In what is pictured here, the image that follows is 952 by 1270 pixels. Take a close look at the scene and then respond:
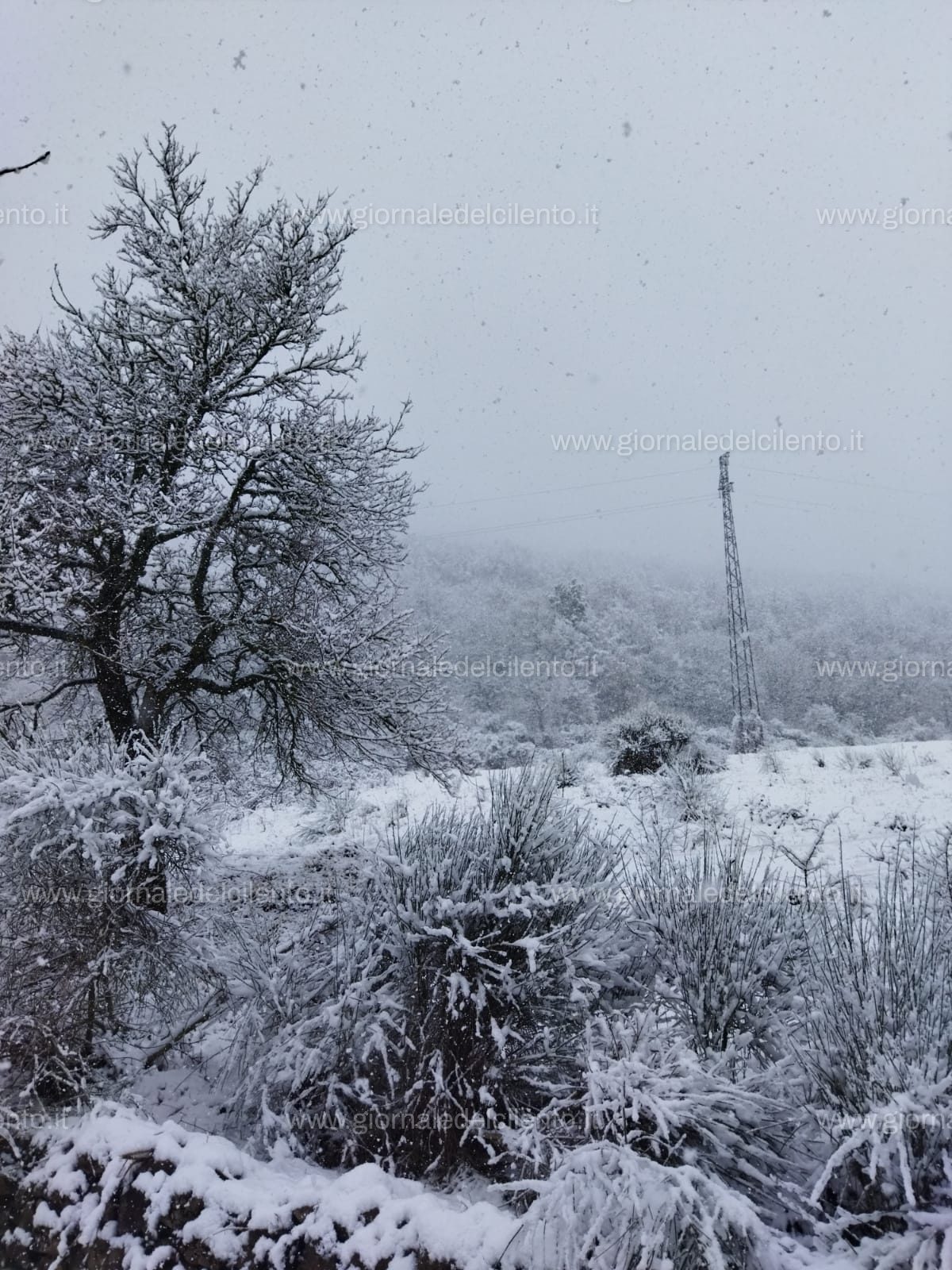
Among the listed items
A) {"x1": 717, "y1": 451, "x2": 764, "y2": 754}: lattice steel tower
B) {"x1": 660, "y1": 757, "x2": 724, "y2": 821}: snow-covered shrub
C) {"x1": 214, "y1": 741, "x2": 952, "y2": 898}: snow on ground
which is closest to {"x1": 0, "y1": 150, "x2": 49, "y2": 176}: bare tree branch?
{"x1": 214, "y1": 741, "x2": 952, "y2": 898}: snow on ground

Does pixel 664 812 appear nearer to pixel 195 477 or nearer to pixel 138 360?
pixel 195 477

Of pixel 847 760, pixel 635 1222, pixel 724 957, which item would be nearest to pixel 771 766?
pixel 847 760

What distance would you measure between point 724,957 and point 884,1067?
1.11m

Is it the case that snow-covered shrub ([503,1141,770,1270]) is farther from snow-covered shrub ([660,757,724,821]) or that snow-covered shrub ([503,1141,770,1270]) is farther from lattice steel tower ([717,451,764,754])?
lattice steel tower ([717,451,764,754])

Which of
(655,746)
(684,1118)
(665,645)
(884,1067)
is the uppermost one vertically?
(884,1067)

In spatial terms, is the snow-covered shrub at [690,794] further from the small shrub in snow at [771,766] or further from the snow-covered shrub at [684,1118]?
the snow-covered shrub at [684,1118]

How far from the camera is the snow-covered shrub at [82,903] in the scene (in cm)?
377

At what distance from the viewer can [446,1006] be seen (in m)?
3.64

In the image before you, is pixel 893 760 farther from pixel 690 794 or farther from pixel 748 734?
pixel 748 734

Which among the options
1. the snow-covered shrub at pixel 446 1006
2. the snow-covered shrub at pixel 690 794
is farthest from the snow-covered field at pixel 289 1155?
the snow-covered shrub at pixel 446 1006

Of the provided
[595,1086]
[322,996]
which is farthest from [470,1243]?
[322,996]

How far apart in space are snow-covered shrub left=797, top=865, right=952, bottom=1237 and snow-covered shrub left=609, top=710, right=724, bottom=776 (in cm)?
916

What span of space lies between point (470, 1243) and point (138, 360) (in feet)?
23.0

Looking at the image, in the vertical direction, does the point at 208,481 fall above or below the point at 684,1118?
above
